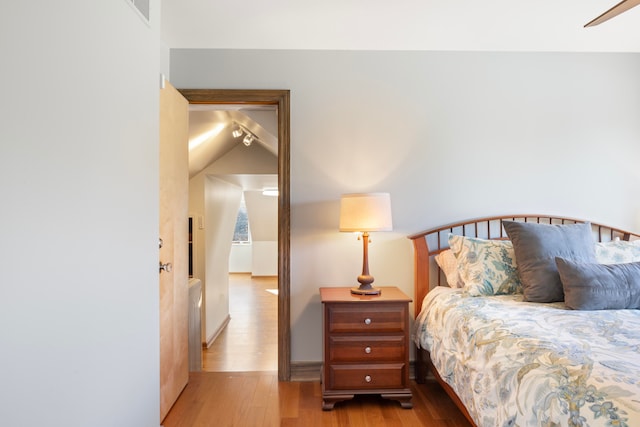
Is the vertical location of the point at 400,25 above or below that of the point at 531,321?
above

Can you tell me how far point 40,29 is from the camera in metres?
1.05

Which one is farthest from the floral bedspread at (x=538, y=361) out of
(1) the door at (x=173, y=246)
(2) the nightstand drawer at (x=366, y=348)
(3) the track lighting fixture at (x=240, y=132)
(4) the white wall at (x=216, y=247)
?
(4) the white wall at (x=216, y=247)

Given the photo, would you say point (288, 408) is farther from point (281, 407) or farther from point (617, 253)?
point (617, 253)

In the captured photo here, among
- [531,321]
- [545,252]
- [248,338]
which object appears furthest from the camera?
[248,338]

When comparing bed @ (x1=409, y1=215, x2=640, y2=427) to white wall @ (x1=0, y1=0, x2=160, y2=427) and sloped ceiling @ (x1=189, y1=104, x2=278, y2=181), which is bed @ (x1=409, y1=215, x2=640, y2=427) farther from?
sloped ceiling @ (x1=189, y1=104, x2=278, y2=181)

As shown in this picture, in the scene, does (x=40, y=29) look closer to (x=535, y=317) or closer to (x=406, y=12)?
(x=406, y=12)

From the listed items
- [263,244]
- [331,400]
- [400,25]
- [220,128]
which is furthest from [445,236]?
[263,244]

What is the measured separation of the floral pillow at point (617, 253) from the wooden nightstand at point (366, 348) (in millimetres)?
1236

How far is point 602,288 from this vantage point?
6.27ft

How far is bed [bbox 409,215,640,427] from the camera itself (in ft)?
3.97

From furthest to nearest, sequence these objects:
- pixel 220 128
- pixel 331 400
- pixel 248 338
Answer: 1. pixel 248 338
2. pixel 220 128
3. pixel 331 400

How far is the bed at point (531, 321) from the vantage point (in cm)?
121

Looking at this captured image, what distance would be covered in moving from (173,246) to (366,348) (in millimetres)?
1392

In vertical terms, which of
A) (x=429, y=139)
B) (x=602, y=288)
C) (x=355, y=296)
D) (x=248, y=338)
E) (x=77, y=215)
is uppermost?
(x=429, y=139)
